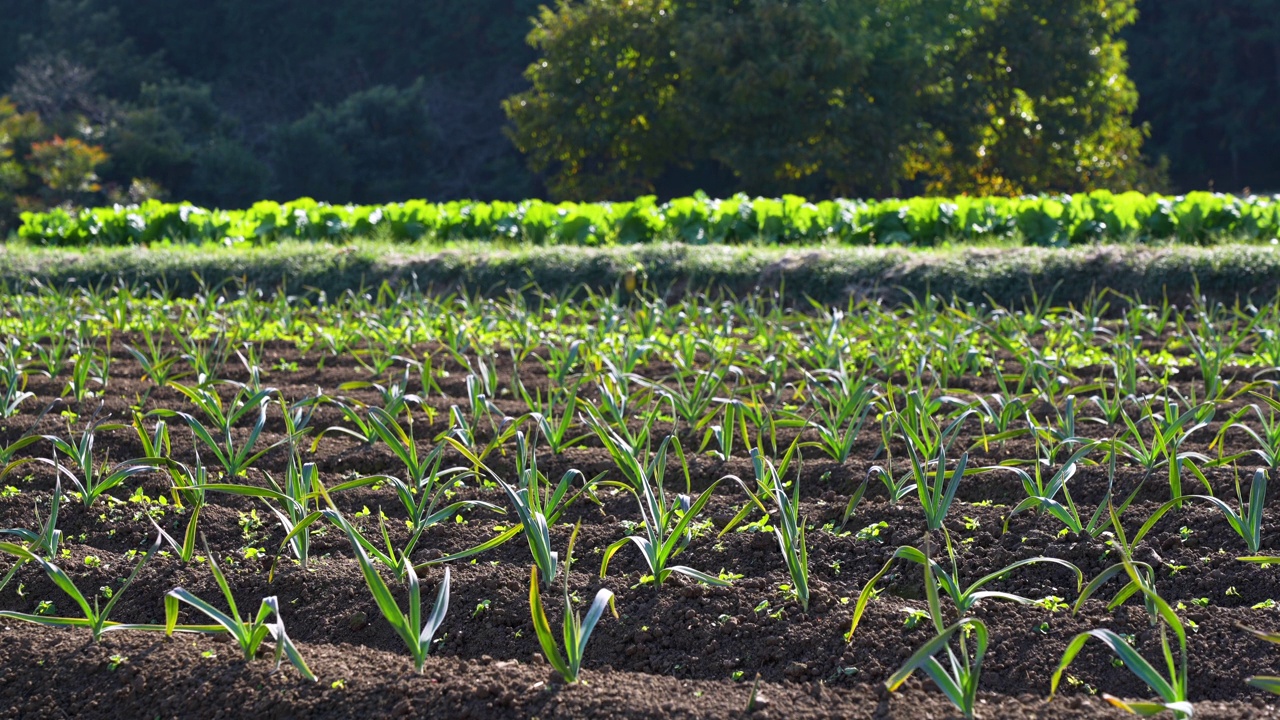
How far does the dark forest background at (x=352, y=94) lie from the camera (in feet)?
70.8

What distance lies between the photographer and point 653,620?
183cm

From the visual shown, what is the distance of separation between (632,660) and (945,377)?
1866mm

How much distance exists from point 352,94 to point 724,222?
57.3ft

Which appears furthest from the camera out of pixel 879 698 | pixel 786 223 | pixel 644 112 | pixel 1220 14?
pixel 1220 14

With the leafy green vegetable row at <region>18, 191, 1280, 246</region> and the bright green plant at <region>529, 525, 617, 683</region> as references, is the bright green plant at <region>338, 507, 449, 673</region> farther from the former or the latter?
the leafy green vegetable row at <region>18, 191, 1280, 246</region>

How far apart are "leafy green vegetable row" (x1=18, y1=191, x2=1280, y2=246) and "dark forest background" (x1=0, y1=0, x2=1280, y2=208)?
33.7 ft

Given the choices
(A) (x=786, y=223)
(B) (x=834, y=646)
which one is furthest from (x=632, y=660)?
(A) (x=786, y=223)

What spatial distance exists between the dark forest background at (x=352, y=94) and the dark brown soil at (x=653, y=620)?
16.9m

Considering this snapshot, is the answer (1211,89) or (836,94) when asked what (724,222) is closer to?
(836,94)

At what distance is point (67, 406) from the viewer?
10.9 ft

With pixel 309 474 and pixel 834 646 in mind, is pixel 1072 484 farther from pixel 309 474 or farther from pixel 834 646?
pixel 309 474

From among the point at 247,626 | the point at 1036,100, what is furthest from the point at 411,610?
the point at 1036,100

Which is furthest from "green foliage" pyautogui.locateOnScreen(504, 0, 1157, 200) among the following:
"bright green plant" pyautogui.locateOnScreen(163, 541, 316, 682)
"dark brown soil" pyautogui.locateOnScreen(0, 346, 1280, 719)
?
"bright green plant" pyautogui.locateOnScreen(163, 541, 316, 682)

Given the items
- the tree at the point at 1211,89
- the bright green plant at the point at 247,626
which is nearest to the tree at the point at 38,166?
the bright green plant at the point at 247,626
